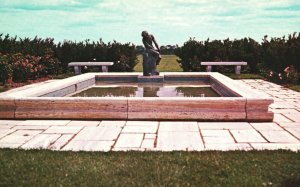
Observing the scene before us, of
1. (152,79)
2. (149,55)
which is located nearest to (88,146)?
(152,79)

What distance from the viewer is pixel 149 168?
4152mm

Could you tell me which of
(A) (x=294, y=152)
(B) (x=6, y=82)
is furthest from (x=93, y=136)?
(B) (x=6, y=82)

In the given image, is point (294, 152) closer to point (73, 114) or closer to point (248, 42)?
point (73, 114)

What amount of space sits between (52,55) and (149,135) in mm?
12613

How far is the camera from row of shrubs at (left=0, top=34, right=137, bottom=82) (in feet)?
45.6

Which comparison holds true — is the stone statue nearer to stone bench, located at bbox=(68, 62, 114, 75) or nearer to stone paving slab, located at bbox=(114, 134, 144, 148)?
stone bench, located at bbox=(68, 62, 114, 75)

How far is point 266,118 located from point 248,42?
38.3 ft

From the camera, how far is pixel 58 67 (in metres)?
17.2

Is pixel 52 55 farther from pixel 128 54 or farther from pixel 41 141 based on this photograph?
pixel 41 141

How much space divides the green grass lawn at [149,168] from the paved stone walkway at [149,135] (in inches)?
Result: 14.1

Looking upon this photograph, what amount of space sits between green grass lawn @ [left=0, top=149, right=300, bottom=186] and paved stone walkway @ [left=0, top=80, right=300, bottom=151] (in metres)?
0.36

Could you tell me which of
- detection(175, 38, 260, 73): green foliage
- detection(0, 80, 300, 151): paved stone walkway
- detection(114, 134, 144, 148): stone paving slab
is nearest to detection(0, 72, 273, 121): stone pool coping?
detection(0, 80, 300, 151): paved stone walkway

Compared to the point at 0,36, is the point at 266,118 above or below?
below

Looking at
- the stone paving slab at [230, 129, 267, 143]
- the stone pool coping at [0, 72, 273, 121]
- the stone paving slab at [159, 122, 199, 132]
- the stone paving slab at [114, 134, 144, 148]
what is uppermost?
the stone pool coping at [0, 72, 273, 121]
